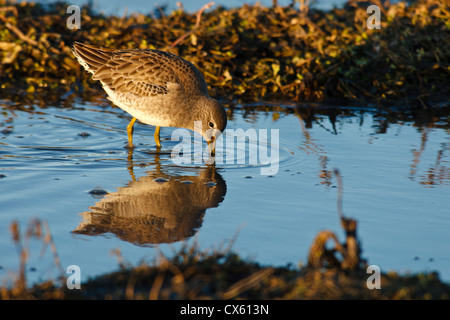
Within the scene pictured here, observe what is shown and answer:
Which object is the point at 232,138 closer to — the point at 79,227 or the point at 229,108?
the point at 229,108

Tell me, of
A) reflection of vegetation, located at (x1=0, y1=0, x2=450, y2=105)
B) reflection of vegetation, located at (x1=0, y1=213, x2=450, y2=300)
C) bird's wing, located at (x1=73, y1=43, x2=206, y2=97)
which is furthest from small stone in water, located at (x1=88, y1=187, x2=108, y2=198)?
reflection of vegetation, located at (x1=0, y1=0, x2=450, y2=105)

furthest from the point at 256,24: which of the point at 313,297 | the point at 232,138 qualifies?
the point at 313,297

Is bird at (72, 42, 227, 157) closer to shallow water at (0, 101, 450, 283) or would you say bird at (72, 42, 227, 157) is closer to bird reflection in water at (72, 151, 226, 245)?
shallow water at (0, 101, 450, 283)

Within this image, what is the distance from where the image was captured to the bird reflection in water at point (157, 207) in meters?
5.20

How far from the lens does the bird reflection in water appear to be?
→ 5195 millimetres

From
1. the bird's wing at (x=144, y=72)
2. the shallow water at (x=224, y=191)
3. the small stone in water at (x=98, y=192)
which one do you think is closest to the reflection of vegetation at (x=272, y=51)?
the shallow water at (x=224, y=191)

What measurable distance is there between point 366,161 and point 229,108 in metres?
3.03

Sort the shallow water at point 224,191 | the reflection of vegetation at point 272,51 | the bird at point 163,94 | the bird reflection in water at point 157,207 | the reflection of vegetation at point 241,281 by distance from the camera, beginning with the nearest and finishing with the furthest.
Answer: the reflection of vegetation at point 241,281, the shallow water at point 224,191, the bird reflection in water at point 157,207, the bird at point 163,94, the reflection of vegetation at point 272,51

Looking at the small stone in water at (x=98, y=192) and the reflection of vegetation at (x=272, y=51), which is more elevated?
the reflection of vegetation at (x=272, y=51)

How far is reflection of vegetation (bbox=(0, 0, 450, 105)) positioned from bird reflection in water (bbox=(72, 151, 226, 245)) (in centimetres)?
381

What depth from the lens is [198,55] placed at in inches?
416

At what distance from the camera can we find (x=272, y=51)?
429 inches

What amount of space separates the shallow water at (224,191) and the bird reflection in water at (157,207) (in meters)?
0.01

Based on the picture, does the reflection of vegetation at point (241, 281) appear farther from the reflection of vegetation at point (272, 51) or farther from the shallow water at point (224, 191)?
the reflection of vegetation at point (272, 51)
